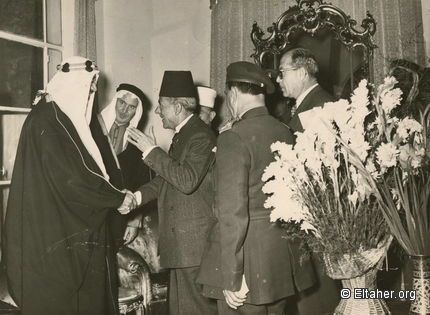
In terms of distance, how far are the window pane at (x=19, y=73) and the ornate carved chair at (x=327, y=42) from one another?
5.74 ft

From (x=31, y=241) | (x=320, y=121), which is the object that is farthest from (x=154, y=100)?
(x=320, y=121)

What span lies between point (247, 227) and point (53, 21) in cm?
182

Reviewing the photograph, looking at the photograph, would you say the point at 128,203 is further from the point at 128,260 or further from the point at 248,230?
the point at 248,230

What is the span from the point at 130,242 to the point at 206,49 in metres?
2.07

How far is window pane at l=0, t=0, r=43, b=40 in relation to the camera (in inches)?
90.5

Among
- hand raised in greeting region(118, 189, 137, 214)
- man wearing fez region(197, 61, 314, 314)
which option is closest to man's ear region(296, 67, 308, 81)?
man wearing fez region(197, 61, 314, 314)

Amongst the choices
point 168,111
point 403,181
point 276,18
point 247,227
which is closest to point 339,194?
point 403,181

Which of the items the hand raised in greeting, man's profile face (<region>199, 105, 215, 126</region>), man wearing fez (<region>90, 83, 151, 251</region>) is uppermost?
man's profile face (<region>199, 105, 215, 126</region>)

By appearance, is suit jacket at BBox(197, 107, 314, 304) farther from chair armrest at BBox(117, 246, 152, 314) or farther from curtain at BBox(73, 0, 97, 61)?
curtain at BBox(73, 0, 97, 61)

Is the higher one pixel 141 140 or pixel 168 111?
pixel 168 111

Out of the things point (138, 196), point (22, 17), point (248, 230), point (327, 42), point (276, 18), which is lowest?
point (248, 230)

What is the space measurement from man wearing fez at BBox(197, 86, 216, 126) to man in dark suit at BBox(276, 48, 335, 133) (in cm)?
95

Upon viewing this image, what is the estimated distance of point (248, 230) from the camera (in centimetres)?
181

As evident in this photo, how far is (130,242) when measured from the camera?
2783 millimetres
